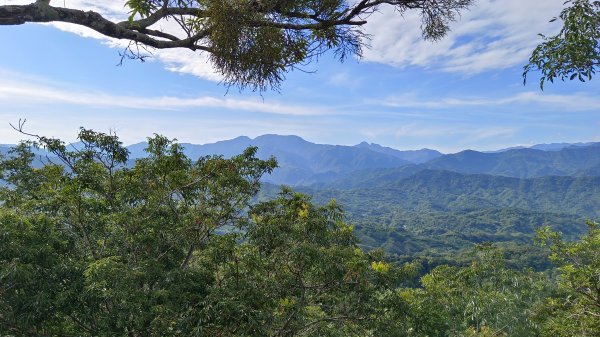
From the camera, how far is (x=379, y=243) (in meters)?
167

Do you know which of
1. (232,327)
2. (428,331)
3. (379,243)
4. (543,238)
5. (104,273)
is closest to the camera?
(104,273)

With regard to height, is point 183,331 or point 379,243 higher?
point 183,331

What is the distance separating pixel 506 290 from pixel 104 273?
21592mm

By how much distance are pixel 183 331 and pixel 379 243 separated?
169045 mm

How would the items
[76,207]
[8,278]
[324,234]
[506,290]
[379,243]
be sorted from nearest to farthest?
[8,278] < [76,207] < [324,234] < [506,290] < [379,243]

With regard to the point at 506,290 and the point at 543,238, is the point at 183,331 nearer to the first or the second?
the point at 543,238

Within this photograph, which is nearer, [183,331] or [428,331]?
[183,331]

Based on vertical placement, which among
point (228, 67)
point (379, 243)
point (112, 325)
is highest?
point (228, 67)

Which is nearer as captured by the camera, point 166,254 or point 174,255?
point 166,254

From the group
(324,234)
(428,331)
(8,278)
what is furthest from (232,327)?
(428,331)

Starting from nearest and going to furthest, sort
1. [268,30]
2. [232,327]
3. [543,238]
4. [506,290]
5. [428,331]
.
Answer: [268,30] < [232,327] < [543,238] < [428,331] < [506,290]

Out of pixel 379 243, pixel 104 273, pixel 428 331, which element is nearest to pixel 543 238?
pixel 428 331

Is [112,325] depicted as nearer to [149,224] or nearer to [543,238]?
[149,224]

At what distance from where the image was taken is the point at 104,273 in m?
5.07
